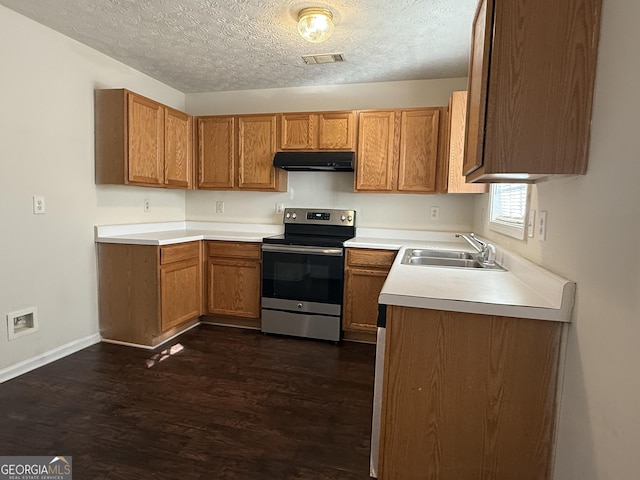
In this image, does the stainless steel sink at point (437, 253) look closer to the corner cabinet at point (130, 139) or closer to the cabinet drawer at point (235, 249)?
the cabinet drawer at point (235, 249)

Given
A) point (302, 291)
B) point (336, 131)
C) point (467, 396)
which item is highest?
point (336, 131)

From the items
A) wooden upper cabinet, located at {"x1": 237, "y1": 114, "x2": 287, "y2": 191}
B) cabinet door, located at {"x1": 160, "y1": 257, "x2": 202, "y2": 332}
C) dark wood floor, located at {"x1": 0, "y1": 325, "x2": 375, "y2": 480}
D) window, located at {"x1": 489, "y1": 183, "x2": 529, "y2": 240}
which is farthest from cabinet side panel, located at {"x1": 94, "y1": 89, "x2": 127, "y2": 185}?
window, located at {"x1": 489, "y1": 183, "x2": 529, "y2": 240}

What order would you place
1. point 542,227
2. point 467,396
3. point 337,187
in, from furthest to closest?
point 337,187, point 542,227, point 467,396

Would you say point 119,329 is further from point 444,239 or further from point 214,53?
point 444,239

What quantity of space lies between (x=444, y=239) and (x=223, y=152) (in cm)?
229

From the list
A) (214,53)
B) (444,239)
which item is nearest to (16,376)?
(214,53)

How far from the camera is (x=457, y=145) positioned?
2789 millimetres

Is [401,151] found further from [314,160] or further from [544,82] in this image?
[544,82]

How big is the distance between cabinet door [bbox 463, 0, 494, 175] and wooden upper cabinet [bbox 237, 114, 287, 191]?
2.24m

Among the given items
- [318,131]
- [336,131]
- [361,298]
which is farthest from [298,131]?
[361,298]

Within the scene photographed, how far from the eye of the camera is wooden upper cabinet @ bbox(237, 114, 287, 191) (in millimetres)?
3490

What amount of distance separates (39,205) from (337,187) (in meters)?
2.39

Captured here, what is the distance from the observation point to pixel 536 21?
113cm

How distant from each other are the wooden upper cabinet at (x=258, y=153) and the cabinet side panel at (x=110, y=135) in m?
1.06
